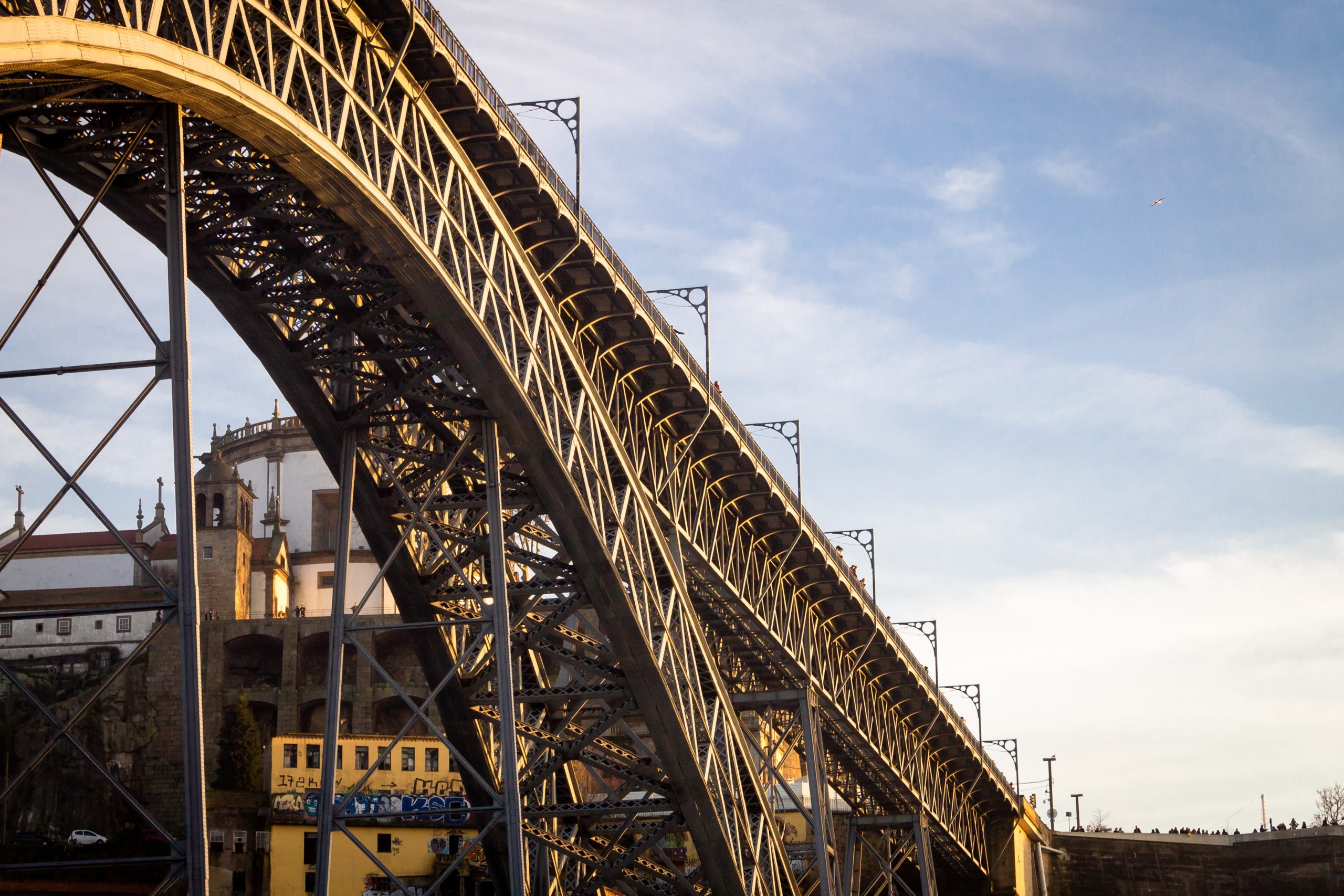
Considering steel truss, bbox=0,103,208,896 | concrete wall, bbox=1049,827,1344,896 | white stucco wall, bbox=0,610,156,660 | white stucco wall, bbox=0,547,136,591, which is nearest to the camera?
steel truss, bbox=0,103,208,896

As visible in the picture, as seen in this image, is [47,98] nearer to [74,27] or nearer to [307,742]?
[74,27]

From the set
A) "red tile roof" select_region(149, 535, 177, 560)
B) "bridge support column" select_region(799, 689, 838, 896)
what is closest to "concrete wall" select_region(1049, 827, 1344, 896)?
"bridge support column" select_region(799, 689, 838, 896)

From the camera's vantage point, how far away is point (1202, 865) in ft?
268

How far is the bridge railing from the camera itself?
29.2 m

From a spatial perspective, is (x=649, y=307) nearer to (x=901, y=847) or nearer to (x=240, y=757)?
(x=901, y=847)

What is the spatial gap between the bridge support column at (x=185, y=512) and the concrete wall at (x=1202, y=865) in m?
70.6

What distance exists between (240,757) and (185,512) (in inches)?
2565

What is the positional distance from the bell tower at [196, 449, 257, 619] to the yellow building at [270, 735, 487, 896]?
25398mm

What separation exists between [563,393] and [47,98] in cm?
1421

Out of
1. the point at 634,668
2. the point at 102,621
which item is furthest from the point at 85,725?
the point at 634,668

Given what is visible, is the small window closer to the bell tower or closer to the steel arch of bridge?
the bell tower

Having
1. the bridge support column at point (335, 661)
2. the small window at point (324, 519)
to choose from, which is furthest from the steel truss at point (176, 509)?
the small window at point (324, 519)

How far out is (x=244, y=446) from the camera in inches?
4363

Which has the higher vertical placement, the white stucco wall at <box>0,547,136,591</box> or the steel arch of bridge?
the white stucco wall at <box>0,547,136,591</box>
